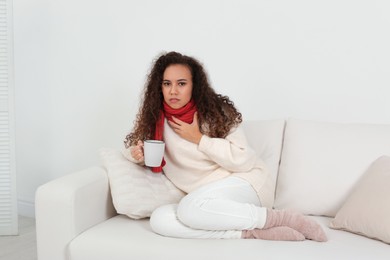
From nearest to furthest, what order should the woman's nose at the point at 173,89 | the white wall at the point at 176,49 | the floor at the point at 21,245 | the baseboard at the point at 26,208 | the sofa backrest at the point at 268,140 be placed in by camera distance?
the woman's nose at the point at 173,89, the sofa backrest at the point at 268,140, the white wall at the point at 176,49, the floor at the point at 21,245, the baseboard at the point at 26,208

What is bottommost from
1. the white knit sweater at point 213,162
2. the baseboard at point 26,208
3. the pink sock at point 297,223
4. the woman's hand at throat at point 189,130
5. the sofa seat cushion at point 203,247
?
the baseboard at point 26,208

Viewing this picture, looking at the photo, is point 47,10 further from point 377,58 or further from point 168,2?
point 377,58

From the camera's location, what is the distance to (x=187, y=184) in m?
2.13

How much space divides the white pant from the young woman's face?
1.41 ft

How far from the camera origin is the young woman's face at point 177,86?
2.12m

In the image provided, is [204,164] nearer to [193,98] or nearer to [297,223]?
[193,98]

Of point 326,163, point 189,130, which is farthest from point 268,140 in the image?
point 189,130

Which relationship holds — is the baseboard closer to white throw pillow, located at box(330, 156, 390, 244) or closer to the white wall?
the white wall

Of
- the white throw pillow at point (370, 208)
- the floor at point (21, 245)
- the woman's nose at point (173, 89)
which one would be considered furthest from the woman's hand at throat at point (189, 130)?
the floor at point (21, 245)

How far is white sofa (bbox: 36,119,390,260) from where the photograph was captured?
1.70 meters

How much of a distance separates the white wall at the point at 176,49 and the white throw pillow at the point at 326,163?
1.18 ft

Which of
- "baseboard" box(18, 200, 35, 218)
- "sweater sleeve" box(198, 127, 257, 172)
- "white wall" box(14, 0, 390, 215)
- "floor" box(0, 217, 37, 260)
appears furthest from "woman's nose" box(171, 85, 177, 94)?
"baseboard" box(18, 200, 35, 218)

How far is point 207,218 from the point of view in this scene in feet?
5.92

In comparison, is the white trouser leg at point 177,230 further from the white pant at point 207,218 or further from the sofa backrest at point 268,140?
the sofa backrest at point 268,140
